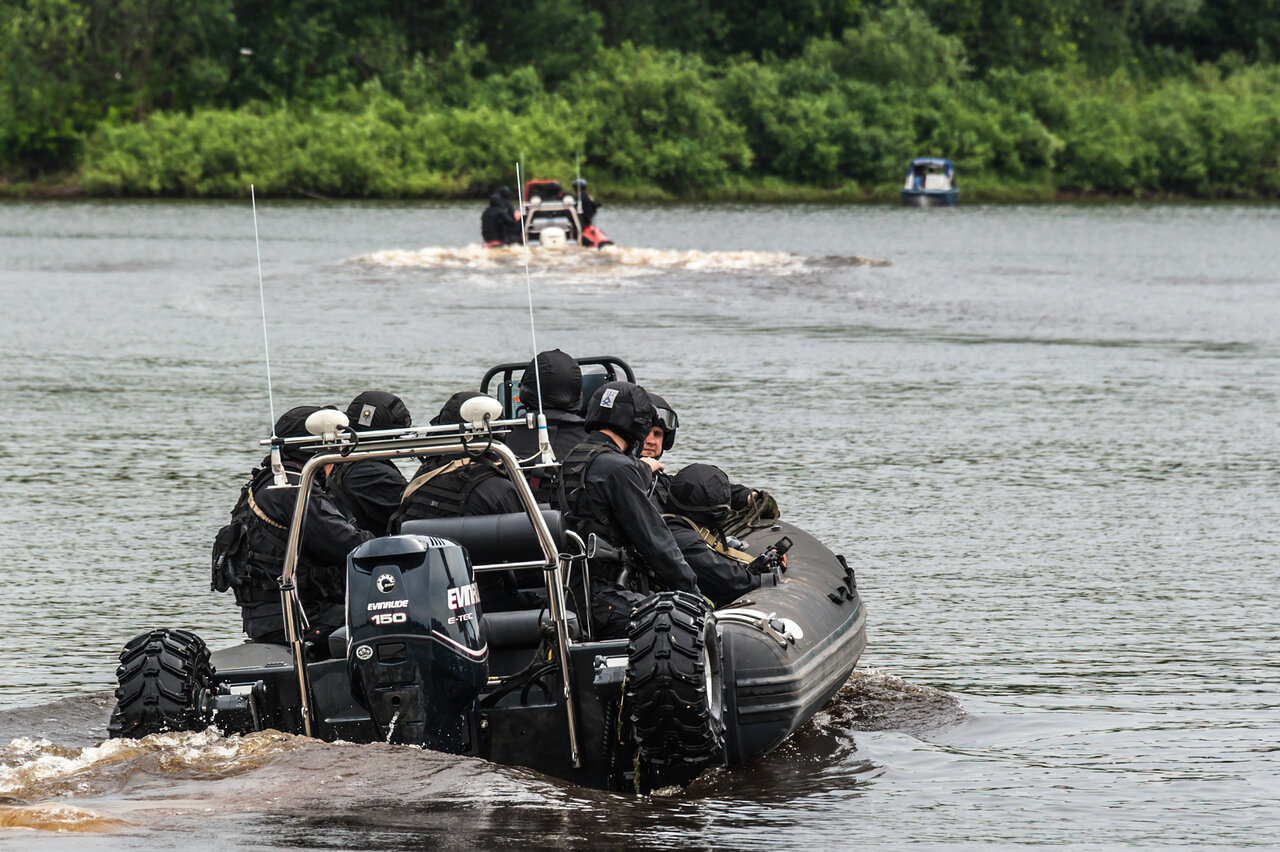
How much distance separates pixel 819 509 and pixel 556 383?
194 inches

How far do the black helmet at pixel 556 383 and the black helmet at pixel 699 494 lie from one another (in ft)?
1.98

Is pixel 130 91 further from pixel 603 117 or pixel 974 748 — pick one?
pixel 974 748

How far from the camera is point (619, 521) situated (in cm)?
689

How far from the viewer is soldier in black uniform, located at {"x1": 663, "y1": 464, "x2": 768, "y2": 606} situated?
7.53m

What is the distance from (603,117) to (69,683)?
57.5 m

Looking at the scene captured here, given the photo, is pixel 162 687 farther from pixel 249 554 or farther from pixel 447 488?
pixel 447 488

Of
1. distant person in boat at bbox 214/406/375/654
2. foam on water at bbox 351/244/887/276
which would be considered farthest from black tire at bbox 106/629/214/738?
foam on water at bbox 351/244/887/276

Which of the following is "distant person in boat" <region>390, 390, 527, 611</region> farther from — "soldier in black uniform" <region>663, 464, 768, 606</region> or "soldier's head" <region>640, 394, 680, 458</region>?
"soldier in black uniform" <region>663, 464, 768, 606</region>

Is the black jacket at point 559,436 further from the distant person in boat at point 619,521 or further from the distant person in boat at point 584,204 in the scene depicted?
the distant person in boat at point 584,204

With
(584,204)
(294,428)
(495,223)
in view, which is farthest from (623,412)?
(584,204)

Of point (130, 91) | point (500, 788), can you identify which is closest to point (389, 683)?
point (500, 788)

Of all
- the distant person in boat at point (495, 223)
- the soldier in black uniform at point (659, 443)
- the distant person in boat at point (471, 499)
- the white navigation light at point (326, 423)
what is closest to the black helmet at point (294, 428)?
the distant person in boat at point (471, 499)

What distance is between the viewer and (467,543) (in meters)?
6.52

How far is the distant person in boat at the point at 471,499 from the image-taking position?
6832 mm
